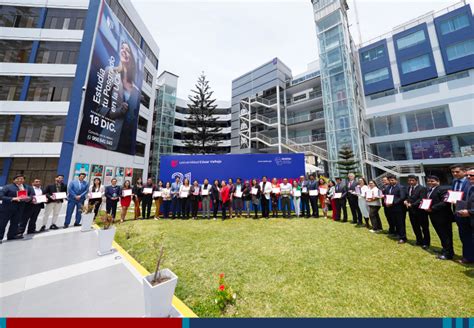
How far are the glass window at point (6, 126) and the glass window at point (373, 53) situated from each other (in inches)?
1453

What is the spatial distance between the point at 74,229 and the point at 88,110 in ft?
33.9

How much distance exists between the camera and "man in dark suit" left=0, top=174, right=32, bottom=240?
17.2 ft

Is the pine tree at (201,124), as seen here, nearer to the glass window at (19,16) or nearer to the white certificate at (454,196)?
the glass window at (19,16)

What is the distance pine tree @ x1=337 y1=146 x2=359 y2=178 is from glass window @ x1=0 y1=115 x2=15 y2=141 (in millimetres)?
28835

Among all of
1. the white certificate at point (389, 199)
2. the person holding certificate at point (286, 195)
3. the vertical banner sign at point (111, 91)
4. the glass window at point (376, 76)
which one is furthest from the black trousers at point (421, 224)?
the glass window at point (376, 76)

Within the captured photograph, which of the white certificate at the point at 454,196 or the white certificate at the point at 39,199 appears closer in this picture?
the white certificate at the point at 454,196

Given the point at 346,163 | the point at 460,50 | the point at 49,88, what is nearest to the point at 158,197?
the point at 49,88

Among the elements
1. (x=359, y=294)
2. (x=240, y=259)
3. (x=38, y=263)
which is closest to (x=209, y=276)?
(x=240, y=259)

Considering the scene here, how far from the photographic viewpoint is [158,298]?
224 centimetres

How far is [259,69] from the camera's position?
1233 inches

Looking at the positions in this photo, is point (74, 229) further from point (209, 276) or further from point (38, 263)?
point (209, 276)

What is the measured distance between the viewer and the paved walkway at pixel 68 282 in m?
2.50

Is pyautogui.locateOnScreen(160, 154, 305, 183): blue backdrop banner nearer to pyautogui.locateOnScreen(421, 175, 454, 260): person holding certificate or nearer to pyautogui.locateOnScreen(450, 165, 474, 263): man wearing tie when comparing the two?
pyautogui.locateOnScreen(421, 175, 454, 260): person holding certificate

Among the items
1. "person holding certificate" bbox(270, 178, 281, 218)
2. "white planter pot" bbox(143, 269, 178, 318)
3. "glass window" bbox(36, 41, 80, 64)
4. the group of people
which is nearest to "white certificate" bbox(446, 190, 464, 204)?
the group of people
